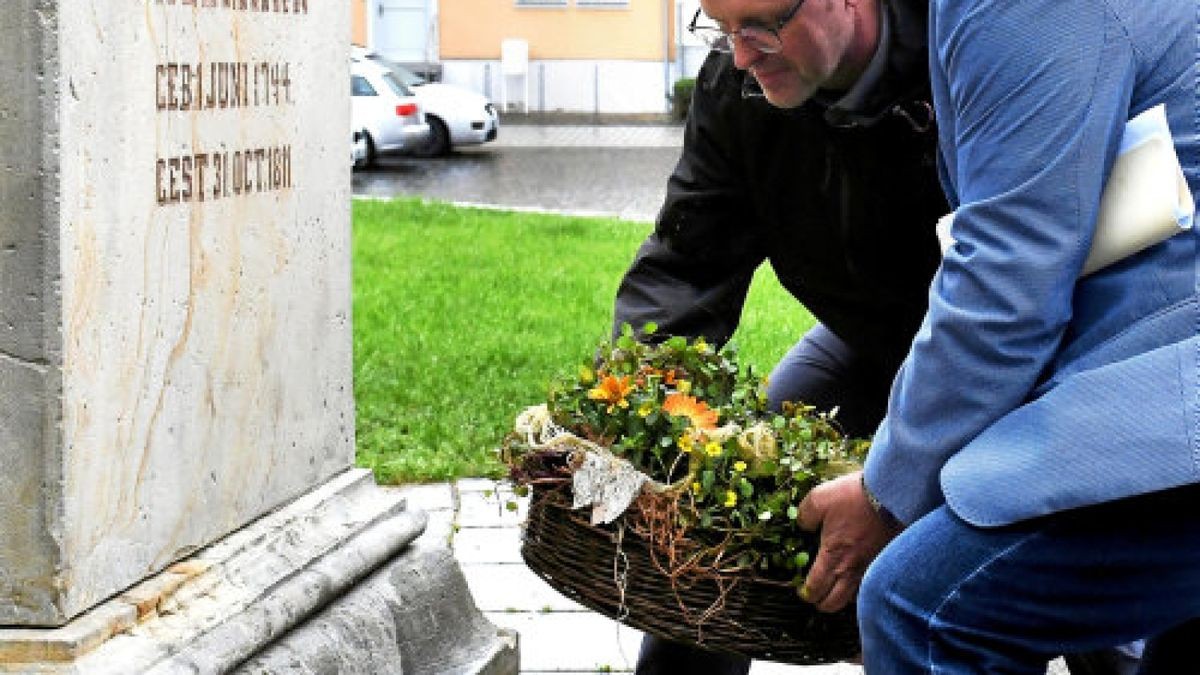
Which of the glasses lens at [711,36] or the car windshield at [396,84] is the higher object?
the glasses lens at [711,36]

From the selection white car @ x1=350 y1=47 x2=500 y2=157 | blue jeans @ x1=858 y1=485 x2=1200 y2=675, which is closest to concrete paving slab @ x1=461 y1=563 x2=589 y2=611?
blue jeans @ x1=858 y1=485 x2=1200 y2=675

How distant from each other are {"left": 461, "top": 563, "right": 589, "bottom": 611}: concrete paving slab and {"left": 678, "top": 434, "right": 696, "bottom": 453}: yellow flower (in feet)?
6.25

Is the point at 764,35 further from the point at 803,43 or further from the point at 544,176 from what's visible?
the point at 544,176

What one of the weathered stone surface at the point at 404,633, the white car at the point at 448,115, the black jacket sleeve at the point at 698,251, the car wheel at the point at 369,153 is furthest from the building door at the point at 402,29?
the black jacket sleeve at the point at 698,251

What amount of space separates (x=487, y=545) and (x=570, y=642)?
2.82ft

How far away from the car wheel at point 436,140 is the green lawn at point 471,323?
1057 cm

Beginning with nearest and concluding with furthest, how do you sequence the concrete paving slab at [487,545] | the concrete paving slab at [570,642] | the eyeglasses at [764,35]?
the eyeglasses at [764,35] < the concrete paving slab at [570,642] < the concrete paving slab at [487,545]

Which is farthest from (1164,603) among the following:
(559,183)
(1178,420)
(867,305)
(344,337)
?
(559,183)

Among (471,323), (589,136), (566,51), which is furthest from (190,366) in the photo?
(566,51)

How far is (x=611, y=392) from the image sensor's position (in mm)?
3371

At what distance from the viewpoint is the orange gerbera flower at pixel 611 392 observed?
336cm

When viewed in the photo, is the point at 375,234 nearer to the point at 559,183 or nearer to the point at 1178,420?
the point at 559,183

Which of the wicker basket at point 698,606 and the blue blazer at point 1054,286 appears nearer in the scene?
the blue blazer at point 1054,286

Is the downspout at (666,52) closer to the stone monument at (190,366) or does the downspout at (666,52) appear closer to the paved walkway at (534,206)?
the paved walkway at (534,206)
